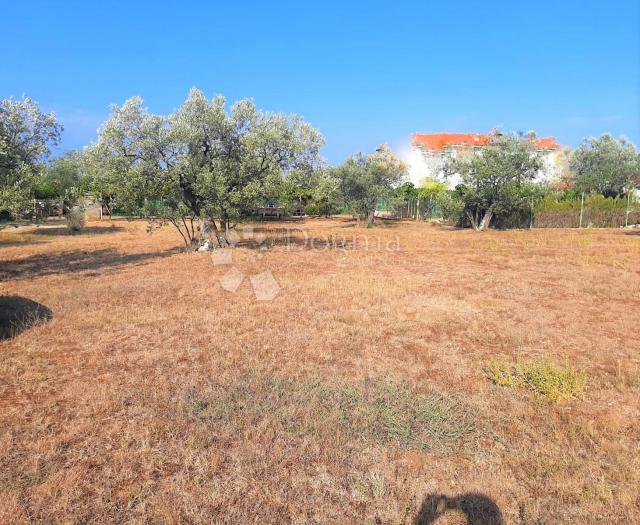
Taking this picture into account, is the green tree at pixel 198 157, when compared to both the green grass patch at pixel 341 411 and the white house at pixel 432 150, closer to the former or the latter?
the green grass patch at pixel 341 411

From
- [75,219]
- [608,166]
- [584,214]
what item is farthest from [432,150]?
[75,219]

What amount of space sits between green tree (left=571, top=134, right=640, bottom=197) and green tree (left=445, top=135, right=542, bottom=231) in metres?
14.8

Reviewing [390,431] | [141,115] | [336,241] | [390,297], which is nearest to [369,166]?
[336,241]

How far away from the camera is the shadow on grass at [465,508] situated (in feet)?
9.41

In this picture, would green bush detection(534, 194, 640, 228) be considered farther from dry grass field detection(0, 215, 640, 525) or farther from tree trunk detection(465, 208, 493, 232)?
dry grass field detection(0, 215, 640, 525)

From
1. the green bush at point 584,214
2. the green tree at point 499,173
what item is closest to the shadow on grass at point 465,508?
the green tree at point 499,173

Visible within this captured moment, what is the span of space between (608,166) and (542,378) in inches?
1662

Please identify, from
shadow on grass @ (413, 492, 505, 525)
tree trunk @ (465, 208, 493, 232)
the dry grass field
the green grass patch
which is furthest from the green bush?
shadow on grass @ (413, 492, 505, 525)

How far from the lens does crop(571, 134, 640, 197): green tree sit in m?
37.0

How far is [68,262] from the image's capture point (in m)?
14.8

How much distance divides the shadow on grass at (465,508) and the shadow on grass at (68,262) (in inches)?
515

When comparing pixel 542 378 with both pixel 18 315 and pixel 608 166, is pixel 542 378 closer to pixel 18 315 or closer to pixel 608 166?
pixel 18 315

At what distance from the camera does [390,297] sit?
30.8ft

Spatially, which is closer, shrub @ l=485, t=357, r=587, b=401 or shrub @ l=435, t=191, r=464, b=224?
shrub @ l=485, t=357, r=587, b=401
